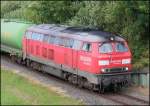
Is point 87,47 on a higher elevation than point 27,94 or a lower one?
higher

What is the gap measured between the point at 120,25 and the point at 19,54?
704cm

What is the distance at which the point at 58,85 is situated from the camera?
2450 cm

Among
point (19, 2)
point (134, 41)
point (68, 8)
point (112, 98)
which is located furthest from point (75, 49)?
point (19, 2)

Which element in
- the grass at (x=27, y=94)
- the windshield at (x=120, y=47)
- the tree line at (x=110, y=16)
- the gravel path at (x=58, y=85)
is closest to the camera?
the grass at (x=27, y=94)

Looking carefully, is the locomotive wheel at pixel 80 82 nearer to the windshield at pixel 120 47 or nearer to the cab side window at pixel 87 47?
the cab side window at pixel 87 47

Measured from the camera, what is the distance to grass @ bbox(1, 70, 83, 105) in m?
20.4

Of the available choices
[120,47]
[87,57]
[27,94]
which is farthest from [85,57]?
[27,94]

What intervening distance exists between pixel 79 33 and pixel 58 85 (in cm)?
312

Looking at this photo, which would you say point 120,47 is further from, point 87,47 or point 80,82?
point 80,82

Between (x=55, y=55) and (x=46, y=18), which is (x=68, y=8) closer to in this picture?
(x=46, y=18)

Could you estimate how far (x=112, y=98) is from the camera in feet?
70.3

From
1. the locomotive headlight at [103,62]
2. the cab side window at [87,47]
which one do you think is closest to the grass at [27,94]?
the locomotive headlight at [103,62]

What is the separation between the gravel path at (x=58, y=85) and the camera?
827 inches

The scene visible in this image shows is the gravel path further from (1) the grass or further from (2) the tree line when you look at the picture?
(2) the tree line
